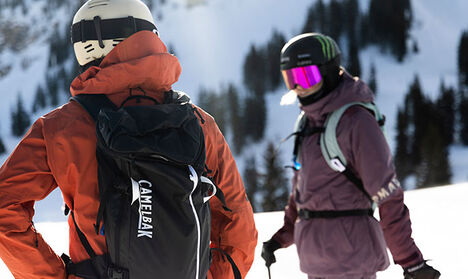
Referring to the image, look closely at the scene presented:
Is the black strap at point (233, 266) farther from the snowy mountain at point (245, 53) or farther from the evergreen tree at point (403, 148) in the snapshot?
the snowy mountain at point (245, 53)

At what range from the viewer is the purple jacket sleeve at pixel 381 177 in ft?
6.22

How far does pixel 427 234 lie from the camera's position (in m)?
5.90

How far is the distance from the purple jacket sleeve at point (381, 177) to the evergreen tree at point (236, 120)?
177ft

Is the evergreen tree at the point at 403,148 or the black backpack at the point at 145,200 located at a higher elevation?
the black backpack at the point at 145,200

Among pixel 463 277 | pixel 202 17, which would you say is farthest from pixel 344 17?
pixel 463 277

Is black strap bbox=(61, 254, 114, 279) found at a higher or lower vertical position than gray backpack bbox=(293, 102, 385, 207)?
lower

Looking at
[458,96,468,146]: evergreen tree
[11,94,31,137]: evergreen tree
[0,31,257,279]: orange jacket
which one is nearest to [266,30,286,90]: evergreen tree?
[458,96,468,146]: evergreen tree

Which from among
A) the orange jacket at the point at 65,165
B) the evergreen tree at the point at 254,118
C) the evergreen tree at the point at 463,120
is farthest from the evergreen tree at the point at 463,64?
the orange jacket at the point at 65,165

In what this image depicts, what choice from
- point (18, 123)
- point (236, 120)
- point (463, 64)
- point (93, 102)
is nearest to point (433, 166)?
point (463, 64)

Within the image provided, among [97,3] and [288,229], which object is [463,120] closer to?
[288,229]

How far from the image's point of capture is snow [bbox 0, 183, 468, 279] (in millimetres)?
4699

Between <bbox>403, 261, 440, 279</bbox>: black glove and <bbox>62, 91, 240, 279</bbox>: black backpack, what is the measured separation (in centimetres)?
90

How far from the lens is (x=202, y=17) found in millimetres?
96062

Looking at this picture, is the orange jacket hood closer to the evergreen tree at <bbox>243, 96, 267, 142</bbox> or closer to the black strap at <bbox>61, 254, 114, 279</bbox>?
the black strap at <bbox>61, 254, 114, 279</bbox>
